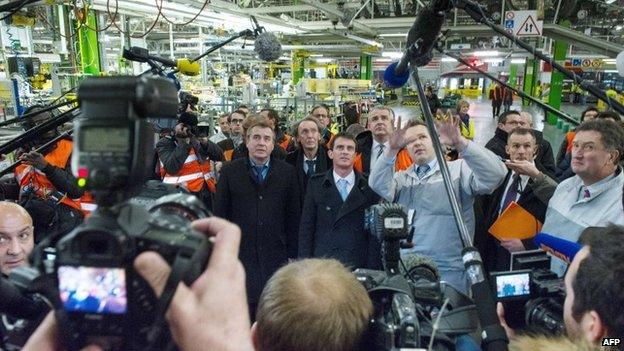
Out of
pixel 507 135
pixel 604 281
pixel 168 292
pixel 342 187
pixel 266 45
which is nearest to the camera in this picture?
pixel 168 292

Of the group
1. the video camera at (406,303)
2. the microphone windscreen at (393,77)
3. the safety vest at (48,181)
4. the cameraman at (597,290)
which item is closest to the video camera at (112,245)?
the video camera at (406,303)

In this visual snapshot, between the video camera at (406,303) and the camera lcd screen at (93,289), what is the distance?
550 mm

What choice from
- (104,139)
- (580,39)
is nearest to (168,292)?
(104,139)

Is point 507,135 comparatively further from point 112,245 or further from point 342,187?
point 112,245

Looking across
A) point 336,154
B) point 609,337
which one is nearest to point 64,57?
point 336,154

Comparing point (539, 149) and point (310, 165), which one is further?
point (539, 149)

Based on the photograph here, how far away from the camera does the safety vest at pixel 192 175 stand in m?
3.51

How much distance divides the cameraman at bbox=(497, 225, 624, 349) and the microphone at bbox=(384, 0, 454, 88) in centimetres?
69

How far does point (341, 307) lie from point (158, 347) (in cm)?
37

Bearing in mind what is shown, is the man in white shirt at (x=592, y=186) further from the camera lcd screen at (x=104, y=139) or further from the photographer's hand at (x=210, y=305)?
the camera lcd screen at (x=104, y=139)

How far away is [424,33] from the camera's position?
4.22 ft

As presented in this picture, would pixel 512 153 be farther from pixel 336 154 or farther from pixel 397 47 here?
pixel 397 47

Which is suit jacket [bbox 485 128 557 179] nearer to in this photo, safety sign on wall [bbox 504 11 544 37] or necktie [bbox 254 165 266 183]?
safety sign on wall [bbox 504 11 544 37]

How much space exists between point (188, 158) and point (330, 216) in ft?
4.86
